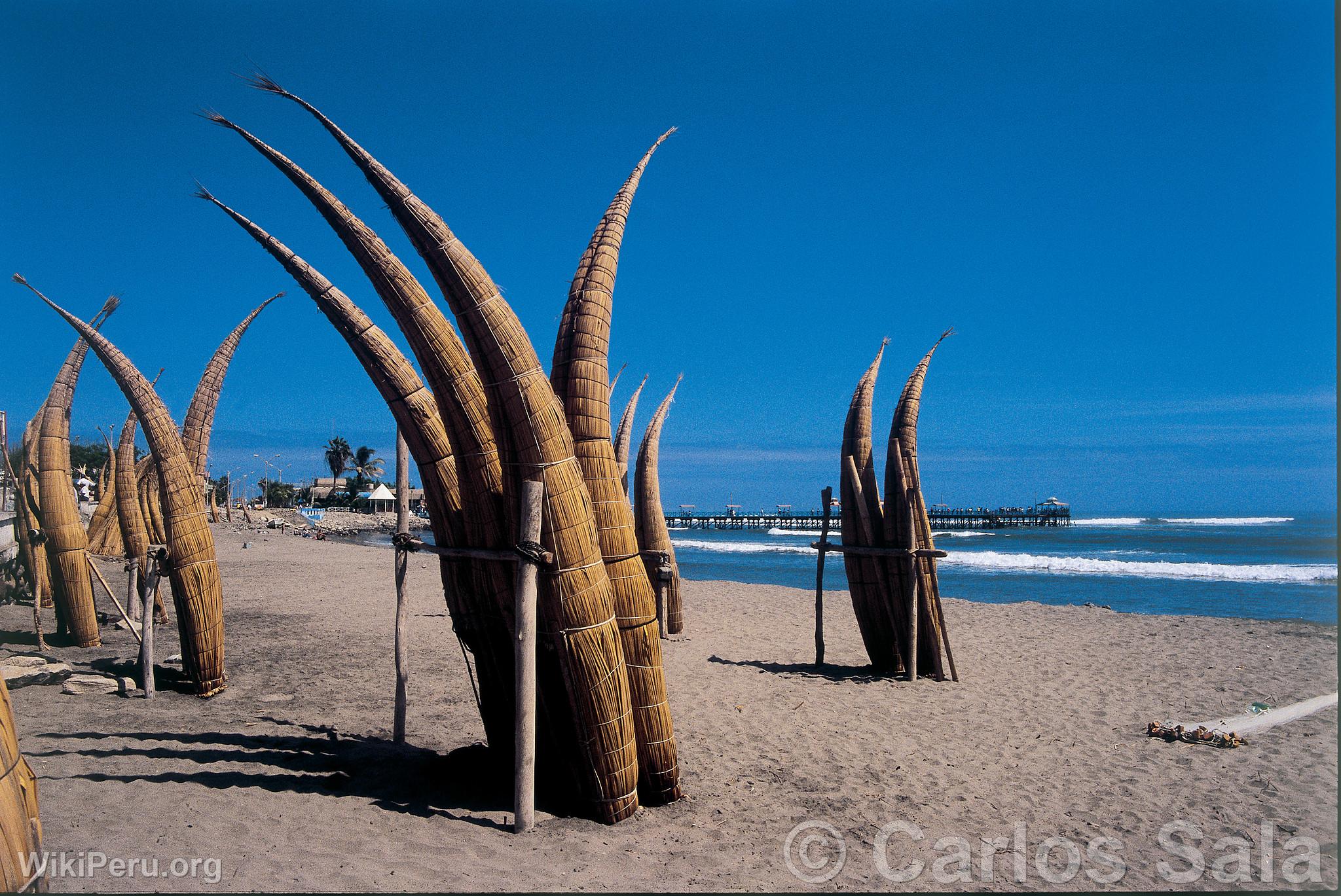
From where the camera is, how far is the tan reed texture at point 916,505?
9312 mm

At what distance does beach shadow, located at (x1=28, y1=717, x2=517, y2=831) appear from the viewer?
5.04 meters

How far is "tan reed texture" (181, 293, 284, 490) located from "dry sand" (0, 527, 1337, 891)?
8.54 ft

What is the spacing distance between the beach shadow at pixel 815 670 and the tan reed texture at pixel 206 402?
6820 millimetres

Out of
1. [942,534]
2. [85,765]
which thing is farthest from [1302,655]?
[942,534]

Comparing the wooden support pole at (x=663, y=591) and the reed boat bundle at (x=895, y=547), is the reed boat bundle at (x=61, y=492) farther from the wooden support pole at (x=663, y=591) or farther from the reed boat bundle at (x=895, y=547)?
the reed boat bundle at (x=895, y=547)

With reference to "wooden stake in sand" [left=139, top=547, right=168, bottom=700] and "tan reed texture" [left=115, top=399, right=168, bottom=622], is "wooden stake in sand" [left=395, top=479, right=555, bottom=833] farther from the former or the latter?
"tan reed texture" [left=115, top=399, right=168, bottom=622]

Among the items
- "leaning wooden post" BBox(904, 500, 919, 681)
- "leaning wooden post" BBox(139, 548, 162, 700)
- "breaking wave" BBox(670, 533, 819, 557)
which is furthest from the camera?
"breaking wave" BBox(670, 533, 819, 557)

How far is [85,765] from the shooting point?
5309mm

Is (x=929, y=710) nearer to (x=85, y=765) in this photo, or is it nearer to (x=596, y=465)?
(x=596, y=465)

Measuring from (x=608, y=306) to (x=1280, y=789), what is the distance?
636 cm

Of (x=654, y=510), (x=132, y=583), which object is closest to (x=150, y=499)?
(x=132, y=583)

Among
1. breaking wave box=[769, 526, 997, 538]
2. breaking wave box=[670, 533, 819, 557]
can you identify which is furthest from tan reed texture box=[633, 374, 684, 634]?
breaking wave box=[769, 526, 997, 538]

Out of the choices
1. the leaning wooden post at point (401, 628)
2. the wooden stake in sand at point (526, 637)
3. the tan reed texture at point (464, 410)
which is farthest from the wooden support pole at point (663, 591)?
the wooden stake in sand at point (526, 637)

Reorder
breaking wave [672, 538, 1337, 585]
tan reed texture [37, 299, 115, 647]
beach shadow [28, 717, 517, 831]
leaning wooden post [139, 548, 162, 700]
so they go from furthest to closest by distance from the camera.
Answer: breaking wave [672, 538, 1337, 585], tan reed texture [37, 299, 115, 647], leaning wooden post [139, 548, 162, 700], beach shadow [28, 717, 517, 831]
